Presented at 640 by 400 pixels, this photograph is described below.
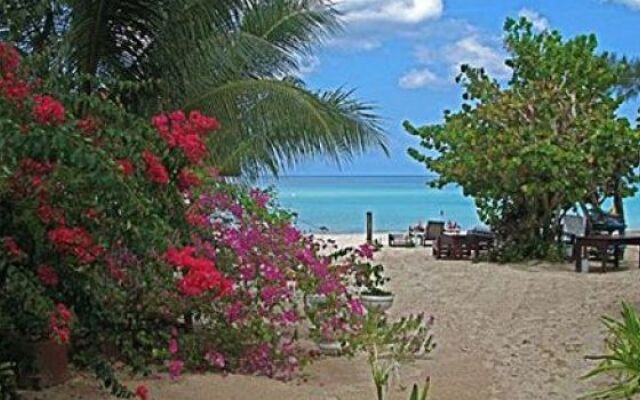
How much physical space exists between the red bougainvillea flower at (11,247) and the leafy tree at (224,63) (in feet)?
5.34

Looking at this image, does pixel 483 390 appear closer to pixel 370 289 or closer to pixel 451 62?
pixel 370 289

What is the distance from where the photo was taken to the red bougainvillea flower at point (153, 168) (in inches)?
172

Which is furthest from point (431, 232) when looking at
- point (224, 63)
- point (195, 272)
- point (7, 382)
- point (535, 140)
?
point (195, 272)

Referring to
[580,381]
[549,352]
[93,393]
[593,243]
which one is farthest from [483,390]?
[593,243]

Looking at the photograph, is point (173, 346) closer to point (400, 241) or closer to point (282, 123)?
point (282, 123)

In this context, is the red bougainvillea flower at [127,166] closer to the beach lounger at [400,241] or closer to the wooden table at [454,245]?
the wooden table at [454,245]

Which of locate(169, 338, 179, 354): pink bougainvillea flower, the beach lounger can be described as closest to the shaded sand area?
locate(169, 338, 179, 354): pink bougainvillea flower

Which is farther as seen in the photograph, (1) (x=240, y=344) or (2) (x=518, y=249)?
(2) (x=518, y=249)

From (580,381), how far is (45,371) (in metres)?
3.66

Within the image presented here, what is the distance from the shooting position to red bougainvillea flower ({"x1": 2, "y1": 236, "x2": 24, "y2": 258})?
4340 millimetres

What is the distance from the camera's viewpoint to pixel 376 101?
9.31 metres

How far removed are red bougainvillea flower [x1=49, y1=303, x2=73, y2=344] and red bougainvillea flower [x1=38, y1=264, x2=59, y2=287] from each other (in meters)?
0.17

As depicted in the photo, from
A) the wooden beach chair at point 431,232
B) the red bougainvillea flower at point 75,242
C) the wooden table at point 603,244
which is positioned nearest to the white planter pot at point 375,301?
the red bougainvillea flower at point 75,242

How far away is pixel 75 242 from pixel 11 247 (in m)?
0.30
